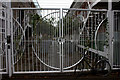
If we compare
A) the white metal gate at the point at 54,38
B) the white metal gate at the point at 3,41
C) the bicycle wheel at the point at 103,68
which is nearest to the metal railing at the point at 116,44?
the white metal gate at the point at 54,38

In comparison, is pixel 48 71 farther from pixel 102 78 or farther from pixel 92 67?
pixel 102 78

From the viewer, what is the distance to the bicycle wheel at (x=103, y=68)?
3904 mm

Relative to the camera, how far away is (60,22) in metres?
4.15

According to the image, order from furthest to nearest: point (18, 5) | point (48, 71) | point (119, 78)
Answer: point (18, 5), point (48, 71), point (119, 78)

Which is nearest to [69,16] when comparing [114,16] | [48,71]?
[114,16]

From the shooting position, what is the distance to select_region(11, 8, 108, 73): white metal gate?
13.8 feet

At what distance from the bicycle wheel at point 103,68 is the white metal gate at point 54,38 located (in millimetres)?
388

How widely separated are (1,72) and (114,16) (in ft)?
13.7

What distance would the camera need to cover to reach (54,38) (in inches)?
169

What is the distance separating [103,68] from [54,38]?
1853 millimetres

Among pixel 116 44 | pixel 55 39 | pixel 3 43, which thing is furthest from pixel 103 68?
pixel 3 43

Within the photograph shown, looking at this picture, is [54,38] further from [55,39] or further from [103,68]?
[103,68]

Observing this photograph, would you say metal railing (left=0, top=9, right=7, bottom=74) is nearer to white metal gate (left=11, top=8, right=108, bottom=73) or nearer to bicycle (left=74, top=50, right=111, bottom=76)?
white metal gate (left=11, top=8, right=108, bottom=73)

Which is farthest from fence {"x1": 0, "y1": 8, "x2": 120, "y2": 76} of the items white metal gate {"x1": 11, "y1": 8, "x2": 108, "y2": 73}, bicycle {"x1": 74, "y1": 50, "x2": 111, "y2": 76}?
bicycle {"x1": 74, "y1": 50, "x2": 111, "y2": 76}
